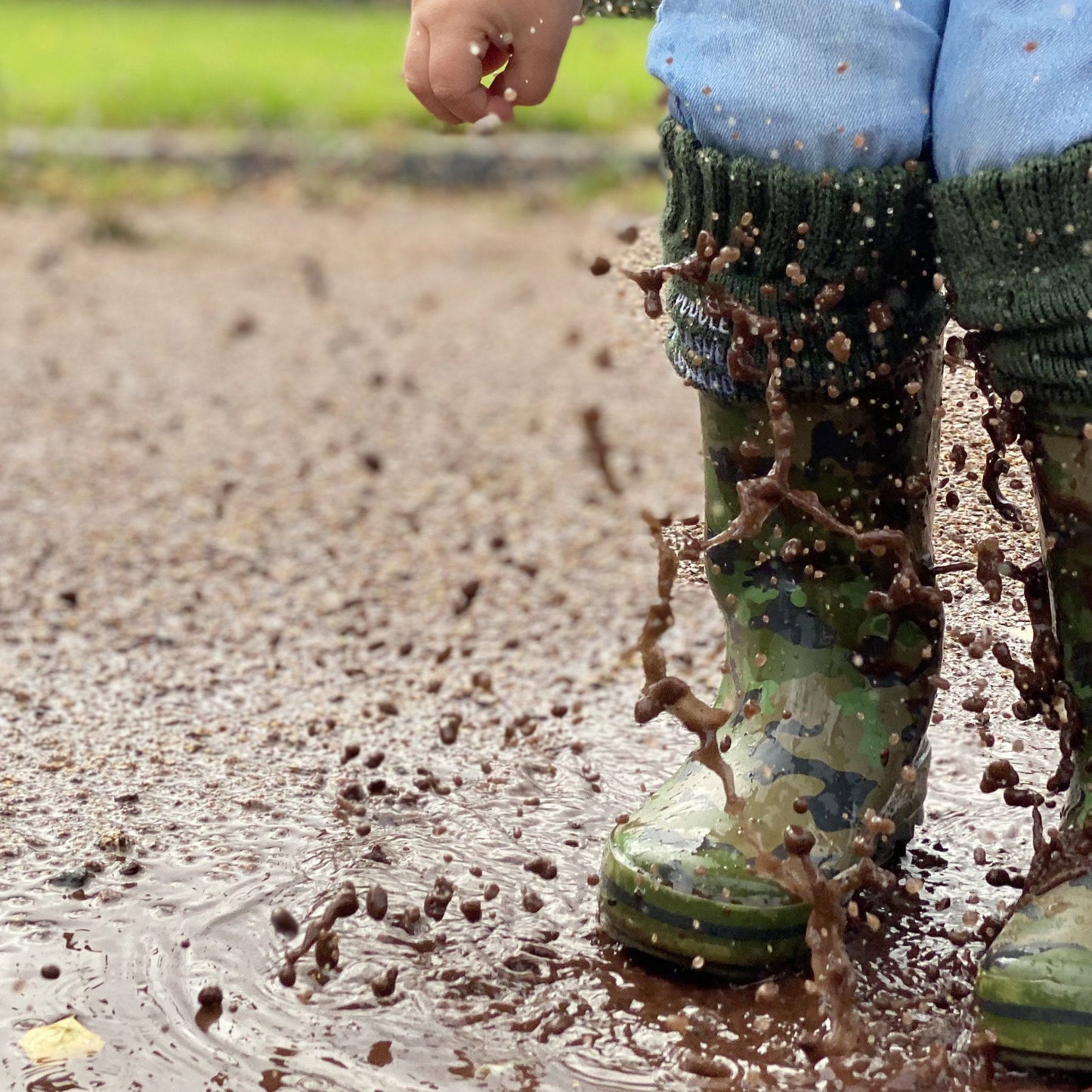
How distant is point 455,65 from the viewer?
1.48 metres

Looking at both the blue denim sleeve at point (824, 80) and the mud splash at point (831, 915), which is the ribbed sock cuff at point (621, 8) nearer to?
the blue denim sleeve at point (824, 80)

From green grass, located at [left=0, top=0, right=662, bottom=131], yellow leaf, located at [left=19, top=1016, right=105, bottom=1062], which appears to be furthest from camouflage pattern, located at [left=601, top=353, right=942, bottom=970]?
green grass, located at [left=0, top=0, right=662, bottom=131]

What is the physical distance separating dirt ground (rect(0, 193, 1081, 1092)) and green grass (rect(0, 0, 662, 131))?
2.03 metres

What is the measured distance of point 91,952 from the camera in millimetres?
1416

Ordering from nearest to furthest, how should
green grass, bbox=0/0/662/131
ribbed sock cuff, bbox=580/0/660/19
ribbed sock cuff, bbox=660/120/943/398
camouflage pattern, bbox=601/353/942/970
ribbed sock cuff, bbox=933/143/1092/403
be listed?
ribbed sock cuff, bbox=933/143/1092/403 → ribbed sock cuff, bbox=660/120/943/398 → camouflage pattern, bbox=601/353/942/970 → ribbed sock cuff, bbox=580/0/660/19 → green grass, bbox=0/0/662/131

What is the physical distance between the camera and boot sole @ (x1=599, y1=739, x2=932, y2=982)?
4.54 feet

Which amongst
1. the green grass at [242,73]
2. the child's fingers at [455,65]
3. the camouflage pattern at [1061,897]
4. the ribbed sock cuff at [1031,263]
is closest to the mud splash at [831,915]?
the camouflage pattern at [1061,897]

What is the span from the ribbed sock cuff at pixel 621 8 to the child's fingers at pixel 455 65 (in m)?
0.15

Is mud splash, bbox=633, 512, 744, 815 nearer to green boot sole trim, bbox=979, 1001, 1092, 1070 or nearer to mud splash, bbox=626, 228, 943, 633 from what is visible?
mud splash, bbox=626, 228, 943, 633

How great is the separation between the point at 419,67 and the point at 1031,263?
0.59 metres

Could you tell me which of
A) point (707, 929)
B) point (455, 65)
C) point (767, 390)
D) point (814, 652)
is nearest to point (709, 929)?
point (707, 929)

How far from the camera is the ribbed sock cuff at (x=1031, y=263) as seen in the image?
1228mm

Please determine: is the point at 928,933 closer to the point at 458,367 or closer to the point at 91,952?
the point at 91,952

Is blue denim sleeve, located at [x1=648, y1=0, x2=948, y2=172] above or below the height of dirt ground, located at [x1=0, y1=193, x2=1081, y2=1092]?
above
